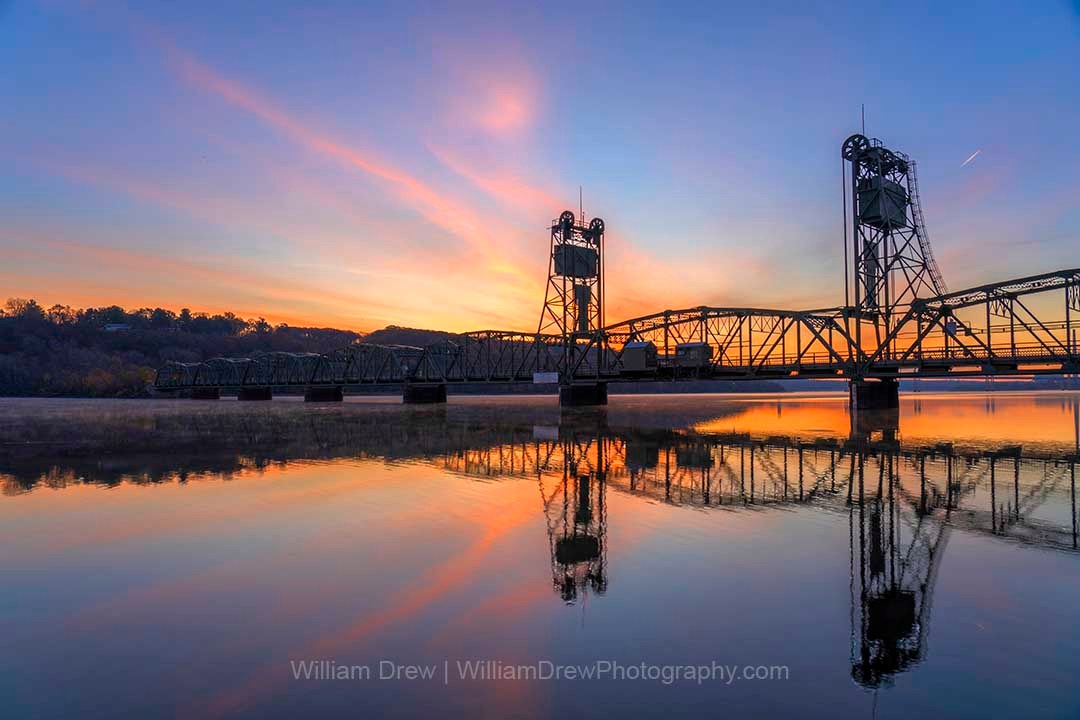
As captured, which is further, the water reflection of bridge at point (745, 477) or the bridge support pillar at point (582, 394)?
the bridge support pillar at point (582, 394)

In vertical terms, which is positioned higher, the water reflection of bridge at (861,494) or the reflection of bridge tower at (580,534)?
the water reflection of bridge at (861,494)

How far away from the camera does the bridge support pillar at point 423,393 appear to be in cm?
11831

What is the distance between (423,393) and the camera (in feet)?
399

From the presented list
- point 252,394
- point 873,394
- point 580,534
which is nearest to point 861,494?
point 580,534

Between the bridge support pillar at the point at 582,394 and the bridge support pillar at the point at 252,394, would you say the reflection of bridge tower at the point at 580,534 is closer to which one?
the bridge support pillar at the point at 582,394

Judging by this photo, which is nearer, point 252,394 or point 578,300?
point 578,300

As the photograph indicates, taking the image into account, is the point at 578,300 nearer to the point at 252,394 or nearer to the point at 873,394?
the point at 873,394

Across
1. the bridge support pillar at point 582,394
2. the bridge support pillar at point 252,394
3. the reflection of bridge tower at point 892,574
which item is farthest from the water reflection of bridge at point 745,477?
the bridge support pillar at point 252,394

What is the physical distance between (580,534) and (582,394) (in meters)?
83.2

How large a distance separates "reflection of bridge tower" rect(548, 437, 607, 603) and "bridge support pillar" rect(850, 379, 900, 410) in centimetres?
5043

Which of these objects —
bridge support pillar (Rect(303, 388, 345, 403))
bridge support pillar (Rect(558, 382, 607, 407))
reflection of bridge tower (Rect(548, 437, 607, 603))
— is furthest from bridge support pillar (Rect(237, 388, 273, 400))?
reflection of bridge tower (Rect(548, 437, 607, 603))

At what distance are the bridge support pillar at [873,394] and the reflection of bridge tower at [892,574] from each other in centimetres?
5036

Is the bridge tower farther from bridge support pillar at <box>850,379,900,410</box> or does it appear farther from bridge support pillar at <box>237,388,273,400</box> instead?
bridge support pillar at <box>237,388,273,400</box>

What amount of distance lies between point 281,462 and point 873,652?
26.8m
